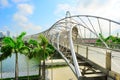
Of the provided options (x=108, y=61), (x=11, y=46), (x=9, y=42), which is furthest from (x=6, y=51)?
(x=108, y=61)

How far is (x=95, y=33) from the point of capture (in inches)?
1074

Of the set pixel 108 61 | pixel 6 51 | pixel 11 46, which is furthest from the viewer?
pixel 6 51

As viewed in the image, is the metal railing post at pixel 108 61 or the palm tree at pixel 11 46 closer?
the metal railing post at pixel 108 61

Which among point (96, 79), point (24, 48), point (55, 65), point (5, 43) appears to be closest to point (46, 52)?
point (24, 48)

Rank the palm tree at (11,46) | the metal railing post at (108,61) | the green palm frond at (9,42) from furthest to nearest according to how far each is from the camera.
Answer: the palm tree at (11,46)
the green palm frond at (9,42)
the metal railing post at (108,61)

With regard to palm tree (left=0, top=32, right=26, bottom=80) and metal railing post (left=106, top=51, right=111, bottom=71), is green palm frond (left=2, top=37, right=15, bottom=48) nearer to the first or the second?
palm tree (left=0, top=32, right=26, bottom=80)

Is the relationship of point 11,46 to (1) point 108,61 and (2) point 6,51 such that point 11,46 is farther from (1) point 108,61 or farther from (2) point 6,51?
(1) point 108,61

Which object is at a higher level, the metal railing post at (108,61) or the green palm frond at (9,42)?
the green palm frond at (9,42)

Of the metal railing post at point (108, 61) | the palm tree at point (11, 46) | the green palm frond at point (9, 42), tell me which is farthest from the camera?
the palm tree at point (11, 46)

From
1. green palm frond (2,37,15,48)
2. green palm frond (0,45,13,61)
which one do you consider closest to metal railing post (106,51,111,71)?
green palm frond (2,37,15,48)

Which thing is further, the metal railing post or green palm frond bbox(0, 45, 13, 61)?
green palm frond bbox(0, 45, 13, 61)

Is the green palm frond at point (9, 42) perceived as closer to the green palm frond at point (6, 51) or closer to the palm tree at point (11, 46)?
the palm tree at point (11, 46)

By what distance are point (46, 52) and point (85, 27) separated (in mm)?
6635

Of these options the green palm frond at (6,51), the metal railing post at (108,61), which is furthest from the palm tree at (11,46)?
the metal railing post at (108,61)
